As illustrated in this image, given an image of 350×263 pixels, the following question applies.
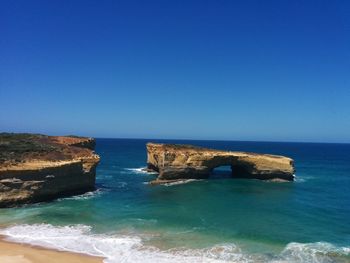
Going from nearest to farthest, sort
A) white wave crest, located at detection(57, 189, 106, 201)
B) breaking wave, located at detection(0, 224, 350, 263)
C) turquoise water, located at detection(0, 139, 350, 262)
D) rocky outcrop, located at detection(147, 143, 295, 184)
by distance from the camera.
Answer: breaking wave, located at detection(0, 224, 350, 263) → turquoise water, located at detection(0, 139, 350, 262) → white wave crest, located at detection(57, 189, 106, 201) → rocky outcrop, located at detection(147, 143, 295, 184)

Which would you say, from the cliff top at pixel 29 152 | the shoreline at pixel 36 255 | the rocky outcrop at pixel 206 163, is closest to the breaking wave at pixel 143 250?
the shoreline at pixel 36 255

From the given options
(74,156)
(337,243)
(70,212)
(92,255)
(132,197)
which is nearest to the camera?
(92,255)

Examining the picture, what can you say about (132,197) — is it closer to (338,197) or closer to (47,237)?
(47,237)

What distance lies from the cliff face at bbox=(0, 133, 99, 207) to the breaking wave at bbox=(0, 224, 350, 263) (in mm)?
7858

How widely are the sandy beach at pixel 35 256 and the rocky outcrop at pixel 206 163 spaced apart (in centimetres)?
2744

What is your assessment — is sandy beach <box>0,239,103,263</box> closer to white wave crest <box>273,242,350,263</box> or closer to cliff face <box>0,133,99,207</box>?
white wave crest <box>273,242,350,263</box>

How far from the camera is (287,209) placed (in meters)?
37.2

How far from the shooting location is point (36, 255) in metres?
23.8

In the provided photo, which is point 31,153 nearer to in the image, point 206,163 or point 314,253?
point 206,163

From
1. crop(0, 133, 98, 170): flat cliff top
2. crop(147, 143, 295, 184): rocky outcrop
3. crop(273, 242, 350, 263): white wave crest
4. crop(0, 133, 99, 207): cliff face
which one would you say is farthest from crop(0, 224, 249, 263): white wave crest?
crop(147, 143, 295, 184): rocky outcrop

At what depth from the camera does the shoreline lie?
75.4ft

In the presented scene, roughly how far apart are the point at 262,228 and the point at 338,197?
18.7m

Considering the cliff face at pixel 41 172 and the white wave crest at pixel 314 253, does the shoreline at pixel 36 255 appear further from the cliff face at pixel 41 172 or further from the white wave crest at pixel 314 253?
the white wave crest at pixel 314 253

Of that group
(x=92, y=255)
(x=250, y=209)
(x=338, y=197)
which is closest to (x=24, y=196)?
(x=92, y=255)
